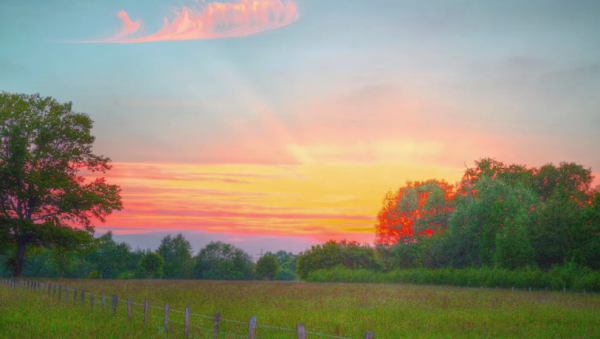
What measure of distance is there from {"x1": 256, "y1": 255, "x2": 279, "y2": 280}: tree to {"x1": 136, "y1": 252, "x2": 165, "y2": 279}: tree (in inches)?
1043

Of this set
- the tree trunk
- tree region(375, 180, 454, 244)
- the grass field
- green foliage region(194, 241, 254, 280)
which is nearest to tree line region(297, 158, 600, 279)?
tree region(375, 180, 454, 244)

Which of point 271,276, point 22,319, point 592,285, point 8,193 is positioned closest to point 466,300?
point 592,285

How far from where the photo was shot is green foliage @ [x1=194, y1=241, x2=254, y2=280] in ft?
406

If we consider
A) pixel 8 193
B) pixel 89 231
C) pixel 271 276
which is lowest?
pixel 271 276

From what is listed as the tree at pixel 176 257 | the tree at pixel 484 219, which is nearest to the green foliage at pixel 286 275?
the tree at pixel 176 257

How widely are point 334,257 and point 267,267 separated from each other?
44.2 meters

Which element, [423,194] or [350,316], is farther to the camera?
[423,194]

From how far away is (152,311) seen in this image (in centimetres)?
2666

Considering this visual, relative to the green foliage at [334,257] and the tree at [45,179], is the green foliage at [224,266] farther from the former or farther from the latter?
the tree at [45,179]

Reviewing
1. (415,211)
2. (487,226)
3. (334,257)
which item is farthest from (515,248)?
(334,257)

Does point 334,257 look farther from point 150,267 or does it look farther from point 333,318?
point 333,318

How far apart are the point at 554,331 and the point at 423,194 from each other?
64.4 metres

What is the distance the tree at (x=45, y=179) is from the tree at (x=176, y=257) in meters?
73.0

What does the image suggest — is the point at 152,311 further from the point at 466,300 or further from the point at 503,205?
the point at 503,205
